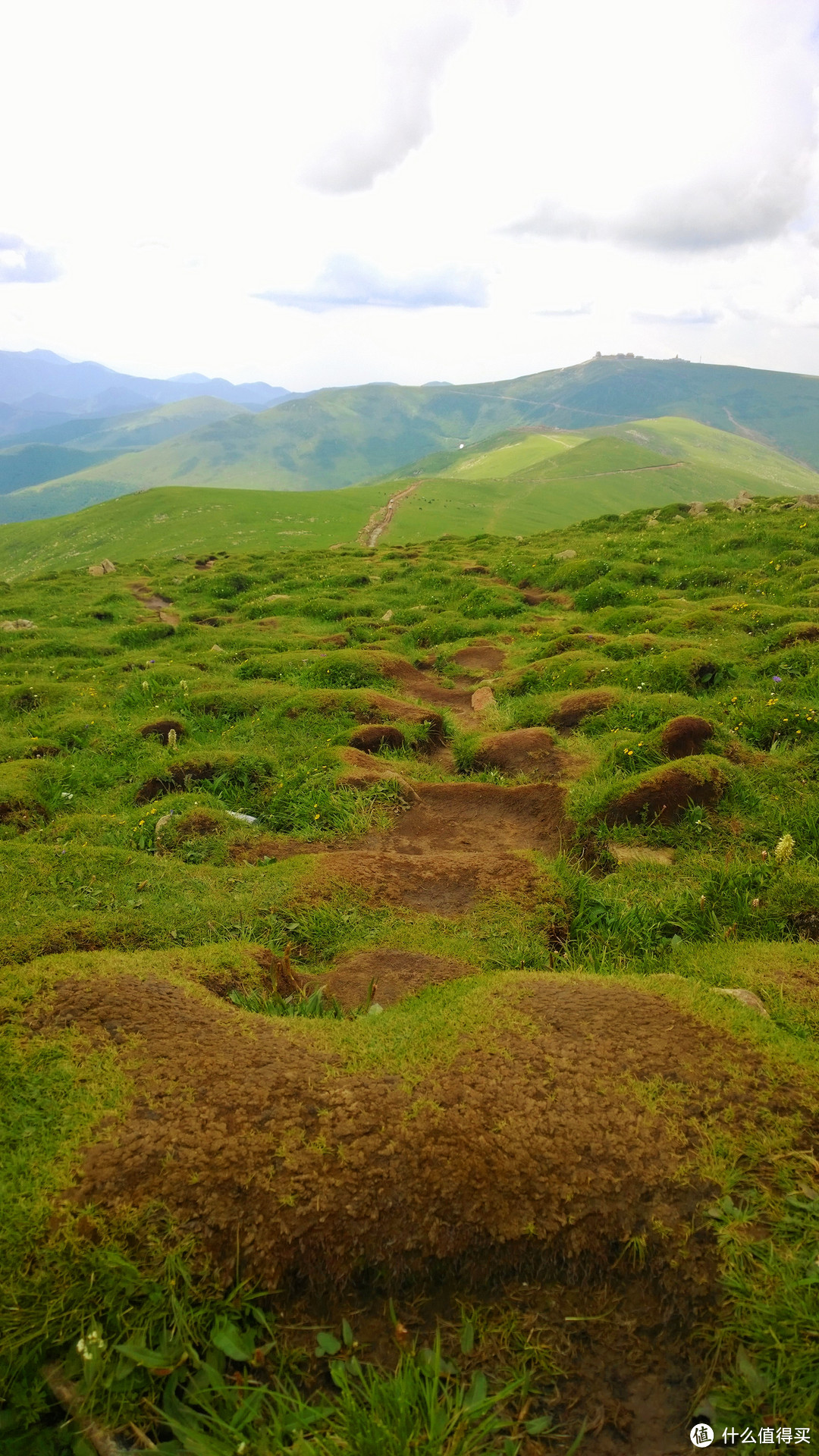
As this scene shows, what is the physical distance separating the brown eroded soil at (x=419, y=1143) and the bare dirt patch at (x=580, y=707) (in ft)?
24.3

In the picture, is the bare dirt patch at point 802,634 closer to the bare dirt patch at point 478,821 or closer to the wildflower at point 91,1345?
the bare dirt patch at point 478,821

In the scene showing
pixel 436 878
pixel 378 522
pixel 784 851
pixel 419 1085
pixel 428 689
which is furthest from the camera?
pixel 378 522

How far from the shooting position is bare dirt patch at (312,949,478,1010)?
18.6 feet

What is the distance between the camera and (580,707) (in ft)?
38.4

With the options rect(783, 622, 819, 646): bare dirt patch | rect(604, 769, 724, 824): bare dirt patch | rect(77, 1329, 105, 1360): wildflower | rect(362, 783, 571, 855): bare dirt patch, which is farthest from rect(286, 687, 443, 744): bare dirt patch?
rect(77, 1329, 105, 1360): wildflower

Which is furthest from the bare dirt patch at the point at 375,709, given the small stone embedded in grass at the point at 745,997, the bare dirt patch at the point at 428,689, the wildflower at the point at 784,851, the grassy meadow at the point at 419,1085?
the small stone embedded in grass at the point at 745,997

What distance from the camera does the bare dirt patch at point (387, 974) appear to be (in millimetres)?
5676

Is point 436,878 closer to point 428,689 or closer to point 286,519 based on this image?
point 428,689

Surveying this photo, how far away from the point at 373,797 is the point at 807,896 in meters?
5.03

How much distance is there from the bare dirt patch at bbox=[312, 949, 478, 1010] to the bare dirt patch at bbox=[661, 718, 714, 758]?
15.5 feet

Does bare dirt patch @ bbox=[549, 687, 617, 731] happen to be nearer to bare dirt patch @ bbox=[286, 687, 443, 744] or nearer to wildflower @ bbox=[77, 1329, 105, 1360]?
bare dirt patch @ bbox=[286, 687, 443, 744]

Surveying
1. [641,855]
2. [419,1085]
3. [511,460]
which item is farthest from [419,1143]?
[511,460]

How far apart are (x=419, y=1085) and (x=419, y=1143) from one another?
0.38m

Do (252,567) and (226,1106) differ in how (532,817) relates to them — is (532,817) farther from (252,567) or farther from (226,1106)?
(252,567)
